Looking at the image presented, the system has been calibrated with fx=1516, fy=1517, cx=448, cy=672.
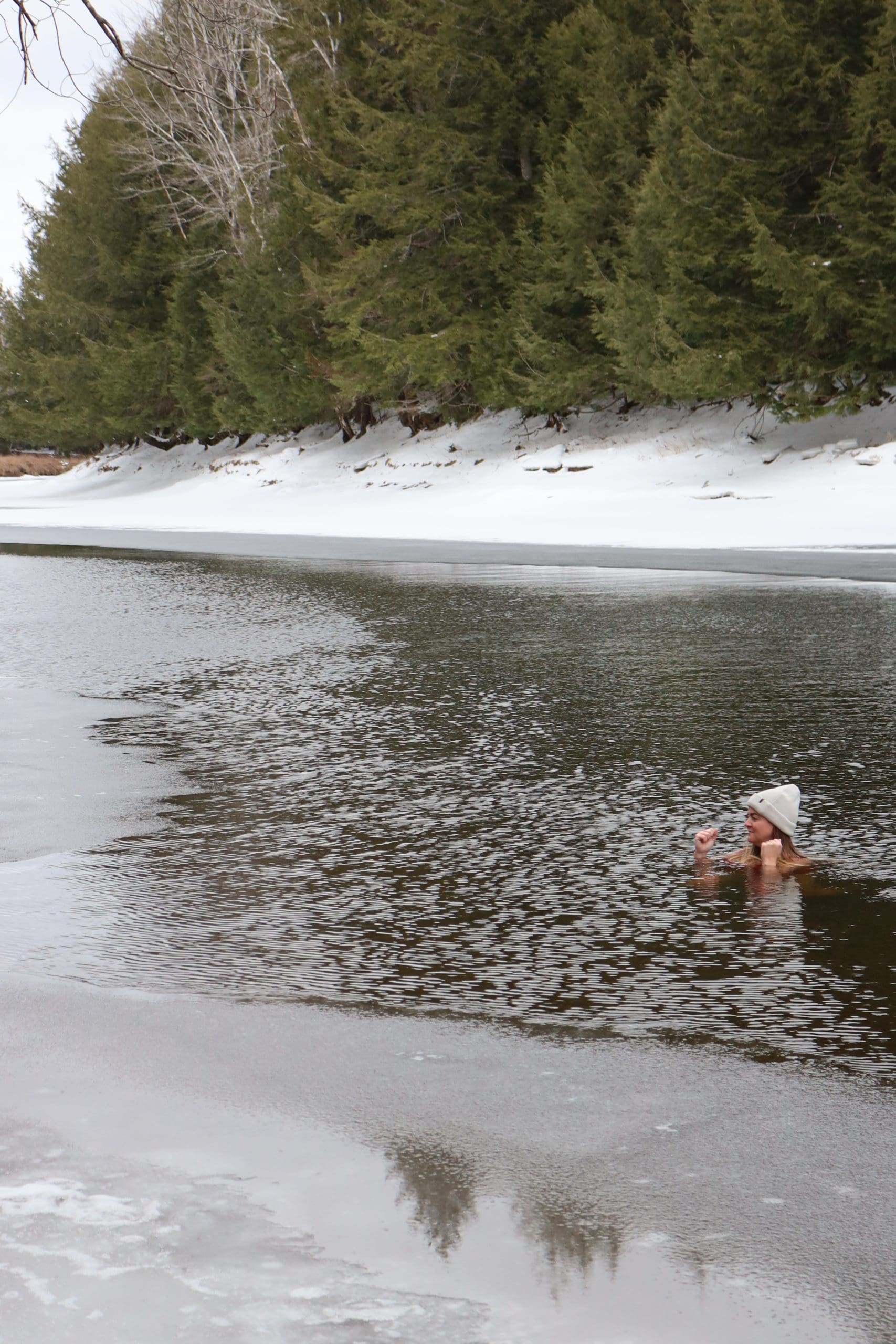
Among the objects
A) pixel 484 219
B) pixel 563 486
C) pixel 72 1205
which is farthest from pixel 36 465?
pixel 72 1205

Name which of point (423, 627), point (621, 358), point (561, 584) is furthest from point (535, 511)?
point (423, 627)

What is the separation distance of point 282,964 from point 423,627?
25.5ft

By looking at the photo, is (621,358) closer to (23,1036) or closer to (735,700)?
(735,700)

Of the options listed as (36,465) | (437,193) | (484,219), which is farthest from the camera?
(36,465)

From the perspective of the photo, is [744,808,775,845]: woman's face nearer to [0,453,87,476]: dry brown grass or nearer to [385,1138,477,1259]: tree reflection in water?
[385,1138,477,1259]: tree reflection in water

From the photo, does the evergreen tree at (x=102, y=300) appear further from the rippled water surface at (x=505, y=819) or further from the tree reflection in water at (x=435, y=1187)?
the tree reflection in water at (x=435, y=1187)

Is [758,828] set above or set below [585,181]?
below

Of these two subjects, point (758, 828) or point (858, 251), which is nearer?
point (758, 828)

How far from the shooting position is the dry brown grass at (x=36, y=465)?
6756 cm

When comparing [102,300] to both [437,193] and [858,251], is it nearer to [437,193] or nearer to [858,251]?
[437,193]

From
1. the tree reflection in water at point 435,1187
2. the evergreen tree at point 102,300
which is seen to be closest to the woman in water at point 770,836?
the tree reflection in water at point 435,1187

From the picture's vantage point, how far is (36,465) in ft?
227

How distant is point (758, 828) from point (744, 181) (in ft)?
72.8

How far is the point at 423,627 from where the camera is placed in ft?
39.0
